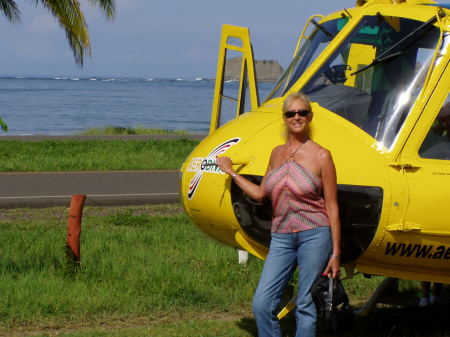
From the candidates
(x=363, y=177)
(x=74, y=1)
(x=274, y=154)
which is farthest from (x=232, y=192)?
(x=74, y=1)

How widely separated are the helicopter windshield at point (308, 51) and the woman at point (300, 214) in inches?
52.0

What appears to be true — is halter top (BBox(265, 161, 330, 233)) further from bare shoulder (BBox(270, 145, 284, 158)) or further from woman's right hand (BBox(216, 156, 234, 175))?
woman's right hand (BBox(216, 156, 234, 175))

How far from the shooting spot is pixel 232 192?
614cm

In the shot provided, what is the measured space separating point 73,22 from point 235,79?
17457mm

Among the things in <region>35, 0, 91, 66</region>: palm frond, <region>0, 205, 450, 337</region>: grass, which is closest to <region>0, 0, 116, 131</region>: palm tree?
<region>35, 0, 91, 66</region>: palm frond

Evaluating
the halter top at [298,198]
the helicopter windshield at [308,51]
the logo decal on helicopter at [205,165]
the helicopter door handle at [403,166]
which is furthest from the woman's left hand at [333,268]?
the helicopter windshield at [308,51]

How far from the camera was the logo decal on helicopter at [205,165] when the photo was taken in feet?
20.6

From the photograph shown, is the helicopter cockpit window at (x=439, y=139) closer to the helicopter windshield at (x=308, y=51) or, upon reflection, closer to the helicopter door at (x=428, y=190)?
the helicopter door at (x=428, y=190)

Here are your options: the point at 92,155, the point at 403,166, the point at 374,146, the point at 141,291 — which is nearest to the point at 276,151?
the point at 374,146

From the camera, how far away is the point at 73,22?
24484 mm

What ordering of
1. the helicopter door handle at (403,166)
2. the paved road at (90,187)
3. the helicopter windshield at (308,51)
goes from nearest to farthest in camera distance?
the helicopter door handle at (403,166)
the helicopter windshield at (308,51)
the paved road at (90,187)

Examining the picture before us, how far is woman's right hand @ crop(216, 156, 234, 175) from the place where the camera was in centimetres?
597

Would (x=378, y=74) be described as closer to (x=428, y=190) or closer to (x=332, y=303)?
(x=428, y=190)

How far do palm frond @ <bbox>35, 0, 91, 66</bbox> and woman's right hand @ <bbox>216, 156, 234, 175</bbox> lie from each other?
18807 mm
